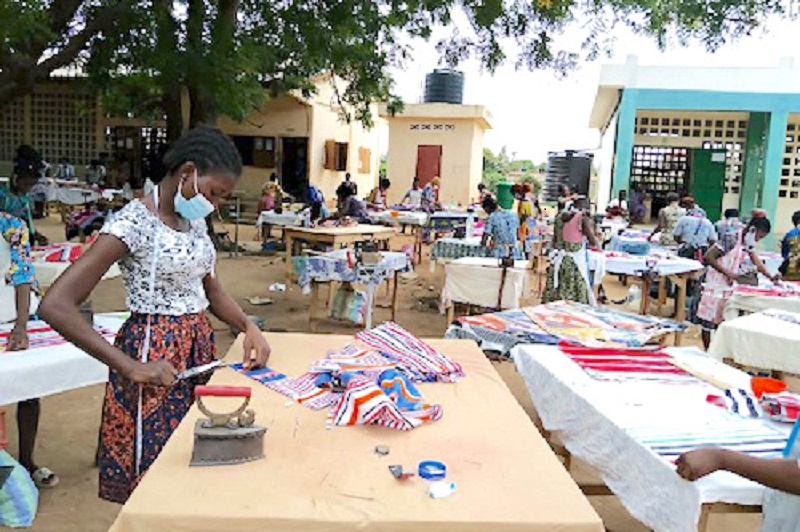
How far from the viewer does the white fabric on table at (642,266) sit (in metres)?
7.41

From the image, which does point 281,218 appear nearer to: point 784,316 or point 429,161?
point 784,316

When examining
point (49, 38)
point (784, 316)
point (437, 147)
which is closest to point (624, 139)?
point (437, 147)

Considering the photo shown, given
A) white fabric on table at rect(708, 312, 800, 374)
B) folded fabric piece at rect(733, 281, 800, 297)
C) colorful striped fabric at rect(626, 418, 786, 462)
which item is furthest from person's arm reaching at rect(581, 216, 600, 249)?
colorful striped fabric at rect(626, 418, 786, 462)

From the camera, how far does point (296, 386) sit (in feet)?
7.07

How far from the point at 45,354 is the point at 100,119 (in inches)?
684

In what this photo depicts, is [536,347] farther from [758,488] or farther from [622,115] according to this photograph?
[622,115]

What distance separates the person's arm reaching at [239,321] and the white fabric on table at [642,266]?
5.90m

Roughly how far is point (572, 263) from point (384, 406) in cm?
515

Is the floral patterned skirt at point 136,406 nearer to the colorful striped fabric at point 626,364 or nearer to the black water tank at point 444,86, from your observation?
the colorful striped fabric at point 626,364

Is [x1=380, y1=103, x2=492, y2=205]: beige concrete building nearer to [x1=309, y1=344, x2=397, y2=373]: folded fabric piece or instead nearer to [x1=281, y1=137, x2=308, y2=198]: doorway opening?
[x1=281, y1=137, x2=308, y2=198]: doorway opening

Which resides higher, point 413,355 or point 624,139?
point 624,139

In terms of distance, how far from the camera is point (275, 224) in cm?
1145

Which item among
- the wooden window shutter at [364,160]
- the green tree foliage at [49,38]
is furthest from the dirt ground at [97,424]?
the wooden window shutter at [364,160]

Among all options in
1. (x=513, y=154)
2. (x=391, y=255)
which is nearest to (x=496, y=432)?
(x=391, y=255)
